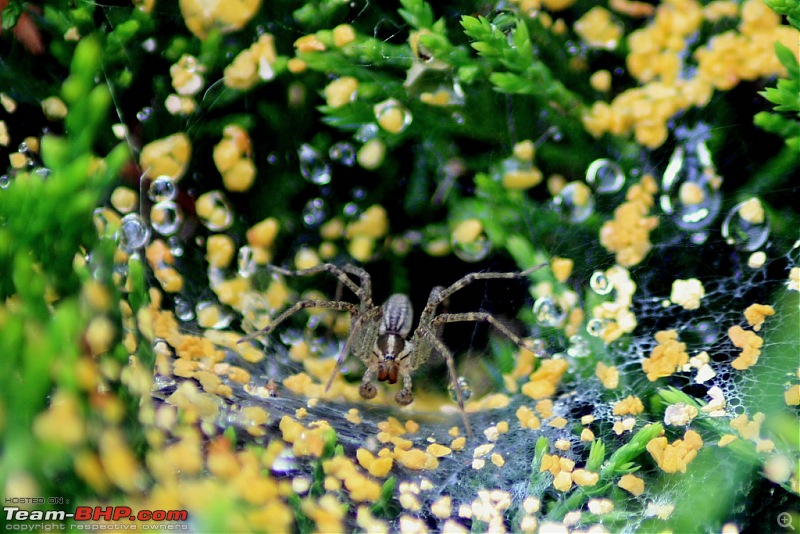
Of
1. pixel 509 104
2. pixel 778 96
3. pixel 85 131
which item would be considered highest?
pixel 85 131

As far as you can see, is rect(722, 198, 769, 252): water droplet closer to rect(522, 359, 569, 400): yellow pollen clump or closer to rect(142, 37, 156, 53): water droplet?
rect(522, 359, 569, 400): yellow pollen clump

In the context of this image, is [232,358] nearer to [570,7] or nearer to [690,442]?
[690,442]

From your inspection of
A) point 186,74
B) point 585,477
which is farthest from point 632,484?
point 186,74

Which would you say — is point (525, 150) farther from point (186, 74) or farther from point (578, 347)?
point (186, 74)

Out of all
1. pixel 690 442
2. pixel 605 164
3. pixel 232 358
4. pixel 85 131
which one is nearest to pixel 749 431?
pixel 690 442

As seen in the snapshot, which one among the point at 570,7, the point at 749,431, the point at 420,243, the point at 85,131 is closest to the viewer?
the point at 85,131

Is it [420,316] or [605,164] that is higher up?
[605,164]

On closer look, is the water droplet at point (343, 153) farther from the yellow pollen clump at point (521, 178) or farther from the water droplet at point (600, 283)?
the water droplet at point (600, 283)

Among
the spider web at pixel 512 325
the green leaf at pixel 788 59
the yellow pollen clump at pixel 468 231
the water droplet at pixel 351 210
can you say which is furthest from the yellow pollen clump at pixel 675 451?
the water droplet at pixel 351 210
